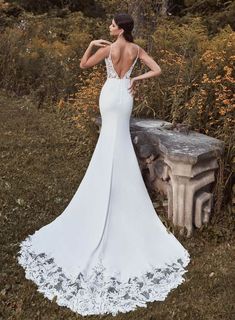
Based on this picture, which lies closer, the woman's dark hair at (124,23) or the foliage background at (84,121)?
the foliage background at (84,121)

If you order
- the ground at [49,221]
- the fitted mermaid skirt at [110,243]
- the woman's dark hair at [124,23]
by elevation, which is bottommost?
the ground at [49,221]

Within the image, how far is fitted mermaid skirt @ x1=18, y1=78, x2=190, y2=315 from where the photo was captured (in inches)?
164

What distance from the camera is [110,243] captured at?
4.57 metres

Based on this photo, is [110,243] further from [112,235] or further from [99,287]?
[99,287]

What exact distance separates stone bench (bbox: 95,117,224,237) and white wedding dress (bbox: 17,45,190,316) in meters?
0.33

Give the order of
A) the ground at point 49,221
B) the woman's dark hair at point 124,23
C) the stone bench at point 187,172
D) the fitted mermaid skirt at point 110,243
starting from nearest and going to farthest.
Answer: the ground at point 49,221
the fitted mermaid skirt at point 110,243
the woman's dark hair at point 124,23
the stone bench at point 187,172

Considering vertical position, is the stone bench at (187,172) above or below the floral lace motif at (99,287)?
above

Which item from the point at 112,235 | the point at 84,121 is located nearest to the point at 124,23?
the point at 112,235

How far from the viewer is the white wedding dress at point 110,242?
417 centimetres

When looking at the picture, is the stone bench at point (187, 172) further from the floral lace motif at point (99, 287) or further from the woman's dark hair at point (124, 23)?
the woman's dark hair at point (124, 23)

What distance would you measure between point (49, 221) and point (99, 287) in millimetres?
1455

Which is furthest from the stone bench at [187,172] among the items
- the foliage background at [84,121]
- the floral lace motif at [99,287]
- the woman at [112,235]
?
the floral lace motif at [99,287]

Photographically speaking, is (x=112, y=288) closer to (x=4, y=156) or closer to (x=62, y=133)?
(x=4, y=156)

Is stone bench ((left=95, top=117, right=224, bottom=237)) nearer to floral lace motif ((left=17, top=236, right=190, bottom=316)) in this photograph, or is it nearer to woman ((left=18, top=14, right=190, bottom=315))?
woman ((left=18, top=14, right=190, bottom=315))
